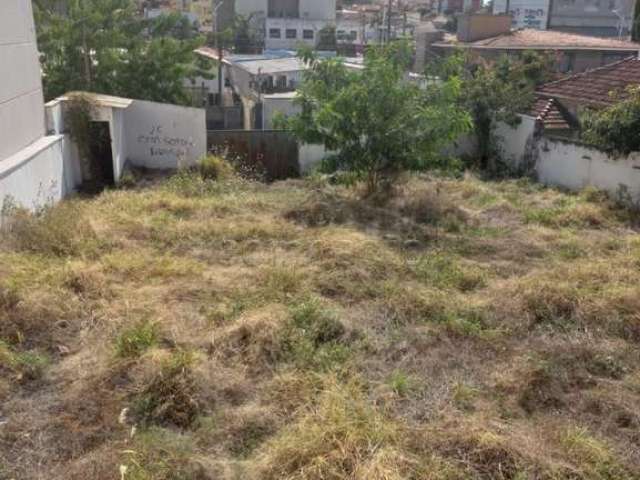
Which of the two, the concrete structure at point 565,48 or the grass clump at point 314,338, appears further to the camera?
the concrete structure at point 565,48

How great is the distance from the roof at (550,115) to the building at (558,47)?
13.0 m

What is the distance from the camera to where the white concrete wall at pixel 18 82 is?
27.4 feet

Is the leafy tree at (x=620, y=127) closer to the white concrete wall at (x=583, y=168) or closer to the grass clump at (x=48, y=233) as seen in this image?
the white concrete wall at (x=583, y=168)

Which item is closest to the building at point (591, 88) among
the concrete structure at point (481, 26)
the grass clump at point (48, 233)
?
the grass clump at point (48, 233)

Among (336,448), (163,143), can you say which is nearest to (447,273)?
Answer: (336,448)

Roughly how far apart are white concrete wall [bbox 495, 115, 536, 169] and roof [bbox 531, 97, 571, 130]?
27 centimetres

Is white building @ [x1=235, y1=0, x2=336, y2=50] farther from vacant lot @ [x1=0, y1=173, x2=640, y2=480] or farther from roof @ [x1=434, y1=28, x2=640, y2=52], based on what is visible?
vacant lot @ [x1=0, y1=173, x2=640, y2=480]

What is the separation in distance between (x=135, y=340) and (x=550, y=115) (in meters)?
11.5

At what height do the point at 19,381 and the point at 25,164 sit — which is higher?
the point at 25,164

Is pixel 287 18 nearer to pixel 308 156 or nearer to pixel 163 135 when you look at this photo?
pixel 308 156

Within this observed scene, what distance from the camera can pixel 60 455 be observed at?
3914mm

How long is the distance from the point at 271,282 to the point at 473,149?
932 centimetres

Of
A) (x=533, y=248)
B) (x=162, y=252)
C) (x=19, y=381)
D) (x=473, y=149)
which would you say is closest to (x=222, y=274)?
(x=162, y=252)

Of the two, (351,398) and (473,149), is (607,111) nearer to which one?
(473,149)
